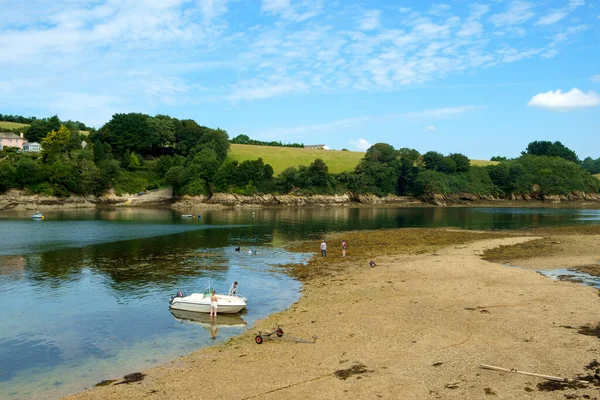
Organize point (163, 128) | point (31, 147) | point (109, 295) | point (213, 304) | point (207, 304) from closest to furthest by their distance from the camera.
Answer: point (213, 304) → point (207, 304) → point (109, 295) → point (31, 147) → point (163, 128)

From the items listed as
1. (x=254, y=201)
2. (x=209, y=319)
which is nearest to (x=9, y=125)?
(x=254, y=201)

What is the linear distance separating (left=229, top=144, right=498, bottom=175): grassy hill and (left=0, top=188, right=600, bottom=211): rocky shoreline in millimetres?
14748

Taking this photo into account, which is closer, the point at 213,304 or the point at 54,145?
Answer: the point at 213,304

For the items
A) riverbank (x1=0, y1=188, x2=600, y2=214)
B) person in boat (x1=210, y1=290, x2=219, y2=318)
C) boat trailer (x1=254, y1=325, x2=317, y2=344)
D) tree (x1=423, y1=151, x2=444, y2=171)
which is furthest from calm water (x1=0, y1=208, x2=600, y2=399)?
tree (x1=423, y1=151, x2=444, y2=171)

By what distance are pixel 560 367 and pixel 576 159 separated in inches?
8271

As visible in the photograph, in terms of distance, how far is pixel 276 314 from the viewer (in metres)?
23.9

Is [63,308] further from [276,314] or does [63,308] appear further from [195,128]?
[195,128]

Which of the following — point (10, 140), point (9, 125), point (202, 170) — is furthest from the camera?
point (9, 125)

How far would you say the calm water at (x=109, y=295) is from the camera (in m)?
17.6

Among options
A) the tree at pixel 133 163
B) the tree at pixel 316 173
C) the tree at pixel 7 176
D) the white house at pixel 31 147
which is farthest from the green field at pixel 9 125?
the tree at pixel 316 173

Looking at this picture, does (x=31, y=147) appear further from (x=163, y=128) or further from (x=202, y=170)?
(x=202, y=170)

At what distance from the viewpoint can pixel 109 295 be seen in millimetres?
28031

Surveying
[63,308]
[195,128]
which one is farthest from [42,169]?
[63,308]

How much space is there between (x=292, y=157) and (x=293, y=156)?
150 cm
